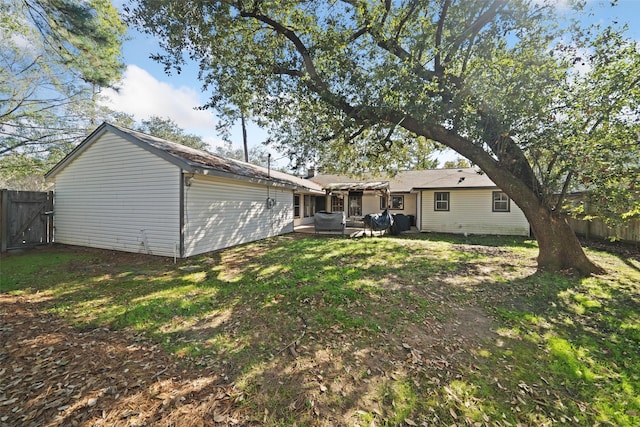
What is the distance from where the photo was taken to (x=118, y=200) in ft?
28.2

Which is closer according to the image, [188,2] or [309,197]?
[188,2]

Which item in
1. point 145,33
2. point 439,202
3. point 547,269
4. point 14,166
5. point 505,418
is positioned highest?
point 145,33

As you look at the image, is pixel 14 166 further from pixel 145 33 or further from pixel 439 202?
pixel 439 202

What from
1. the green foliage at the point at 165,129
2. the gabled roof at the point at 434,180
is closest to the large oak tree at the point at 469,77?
the gabled roof at the point at 434,180

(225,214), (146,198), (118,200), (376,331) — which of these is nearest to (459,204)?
(225,214)

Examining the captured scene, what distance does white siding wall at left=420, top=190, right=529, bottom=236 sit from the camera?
1338cm

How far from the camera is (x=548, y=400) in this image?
8.29ft

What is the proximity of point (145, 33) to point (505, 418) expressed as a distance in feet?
34.3

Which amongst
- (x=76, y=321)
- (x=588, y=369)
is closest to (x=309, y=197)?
(x=76, y=321)

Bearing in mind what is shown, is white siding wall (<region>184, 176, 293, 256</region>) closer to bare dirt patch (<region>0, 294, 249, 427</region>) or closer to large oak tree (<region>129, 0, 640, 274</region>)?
large oak tree (<region>129, 0, 640, 274</region>)

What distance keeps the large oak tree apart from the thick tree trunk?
0.03 meters

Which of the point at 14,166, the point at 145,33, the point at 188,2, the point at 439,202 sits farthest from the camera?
the point at 439,202

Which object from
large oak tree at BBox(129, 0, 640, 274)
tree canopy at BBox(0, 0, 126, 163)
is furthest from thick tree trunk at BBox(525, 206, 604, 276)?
tree canopy at BBox(0, 0, 126, 163)

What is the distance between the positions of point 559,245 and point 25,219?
53.2 ft
